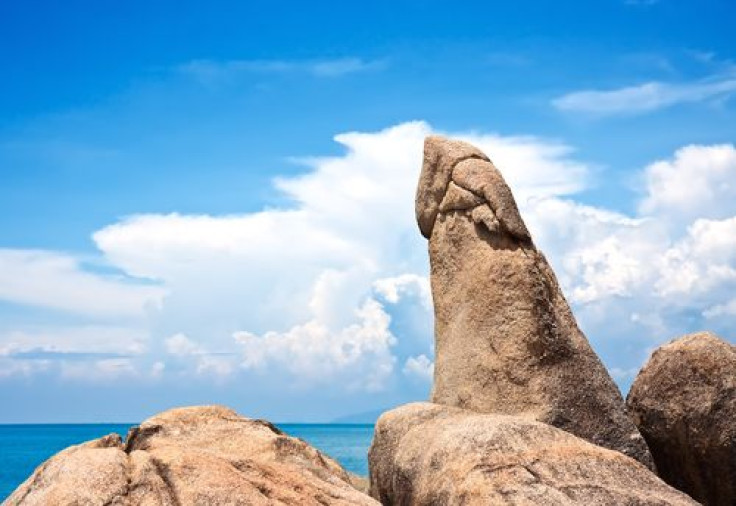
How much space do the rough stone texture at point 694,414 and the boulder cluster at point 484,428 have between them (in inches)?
1.0

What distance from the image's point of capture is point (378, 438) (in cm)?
1666

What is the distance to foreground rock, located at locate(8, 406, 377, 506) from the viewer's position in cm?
1209

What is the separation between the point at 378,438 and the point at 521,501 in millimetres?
4530

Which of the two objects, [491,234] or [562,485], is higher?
[491,234]

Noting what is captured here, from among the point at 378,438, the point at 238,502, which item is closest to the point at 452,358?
the point at 378,438

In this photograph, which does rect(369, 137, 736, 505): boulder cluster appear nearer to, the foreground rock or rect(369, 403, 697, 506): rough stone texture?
rect(369, 403, 697, 506): rough stone texture

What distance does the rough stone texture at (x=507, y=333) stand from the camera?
16.8m

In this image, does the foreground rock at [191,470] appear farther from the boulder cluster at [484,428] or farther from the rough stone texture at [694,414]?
the rough stone texture at [694,414]

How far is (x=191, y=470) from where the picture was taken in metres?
12.5

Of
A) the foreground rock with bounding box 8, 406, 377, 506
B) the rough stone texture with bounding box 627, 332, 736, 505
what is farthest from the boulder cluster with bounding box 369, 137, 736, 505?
the foreground rock with bounding box 8, 406, 377, 506

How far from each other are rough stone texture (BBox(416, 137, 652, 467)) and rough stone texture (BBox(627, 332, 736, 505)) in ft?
4.22

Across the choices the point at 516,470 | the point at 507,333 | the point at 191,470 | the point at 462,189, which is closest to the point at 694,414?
the point at 507,333

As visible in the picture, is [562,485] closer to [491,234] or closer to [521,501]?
[521,501]

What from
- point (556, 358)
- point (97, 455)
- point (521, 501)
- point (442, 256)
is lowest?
point (521, 501)
